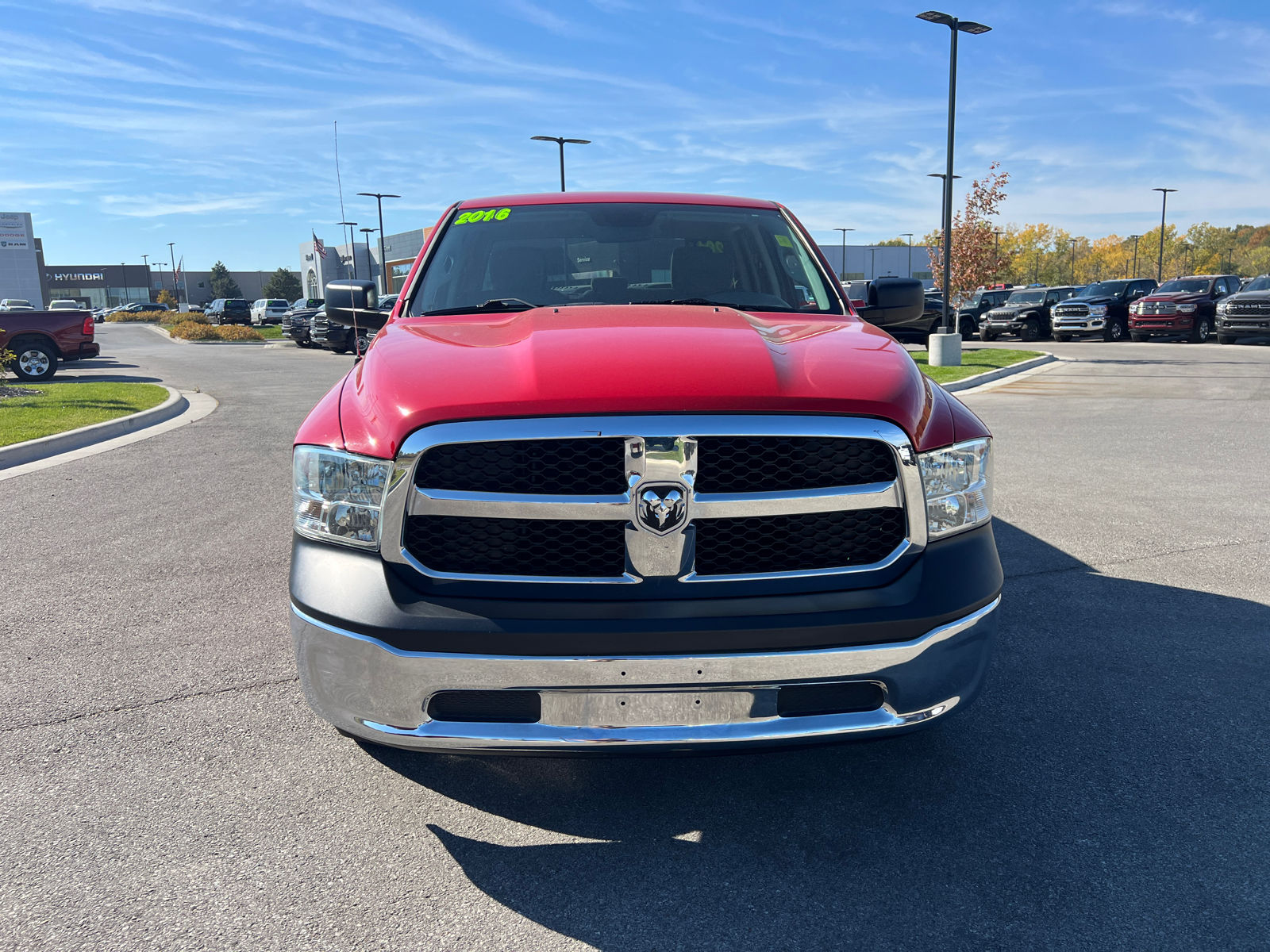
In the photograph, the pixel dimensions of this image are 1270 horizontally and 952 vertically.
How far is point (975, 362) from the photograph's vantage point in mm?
21594

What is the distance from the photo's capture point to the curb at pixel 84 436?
30.4 ft

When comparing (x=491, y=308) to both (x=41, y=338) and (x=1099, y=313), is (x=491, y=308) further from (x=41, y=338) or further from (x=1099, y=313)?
(x=1099, y=313)

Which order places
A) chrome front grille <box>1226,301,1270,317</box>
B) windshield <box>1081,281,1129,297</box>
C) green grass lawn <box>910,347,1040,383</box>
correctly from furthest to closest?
windshield <box>1081,281,1129,297</box>, chrome front grille <box>1226,301,1270,317</box>, green grass lawn <box>910,347,1040,383</box>

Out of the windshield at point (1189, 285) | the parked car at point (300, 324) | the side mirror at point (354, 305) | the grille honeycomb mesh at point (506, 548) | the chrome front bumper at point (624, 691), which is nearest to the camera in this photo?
the chrome front bumper at point (624, 691)

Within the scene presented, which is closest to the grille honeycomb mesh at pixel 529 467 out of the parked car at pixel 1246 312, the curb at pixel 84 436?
the curb at pixel 84 436

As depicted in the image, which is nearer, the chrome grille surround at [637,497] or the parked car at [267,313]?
the chrome grille surround at [637,497]

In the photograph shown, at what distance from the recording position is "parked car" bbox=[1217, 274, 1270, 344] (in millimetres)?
26453

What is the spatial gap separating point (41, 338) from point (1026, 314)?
1139 inches

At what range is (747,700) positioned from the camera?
7.57ft

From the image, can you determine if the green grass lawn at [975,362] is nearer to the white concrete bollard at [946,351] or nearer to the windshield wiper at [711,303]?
the white concrete bollard at [946,351]

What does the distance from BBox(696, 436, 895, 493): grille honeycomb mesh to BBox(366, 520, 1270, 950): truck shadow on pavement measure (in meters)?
0.70

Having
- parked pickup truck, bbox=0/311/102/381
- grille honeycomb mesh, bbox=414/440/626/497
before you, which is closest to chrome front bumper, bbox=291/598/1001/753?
grille honeycomb mesh, bbox=414/440/626/497

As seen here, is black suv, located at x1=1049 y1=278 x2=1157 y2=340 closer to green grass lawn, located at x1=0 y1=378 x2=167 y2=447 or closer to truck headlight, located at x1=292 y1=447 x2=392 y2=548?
green grass lawn, located at x1=0 y1=378 x2=167 y2=447

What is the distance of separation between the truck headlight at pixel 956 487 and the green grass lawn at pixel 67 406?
9.92 m
